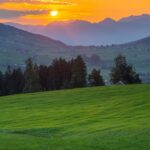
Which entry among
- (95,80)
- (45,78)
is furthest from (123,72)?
(45,78)

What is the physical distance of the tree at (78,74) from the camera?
116188 millimetres

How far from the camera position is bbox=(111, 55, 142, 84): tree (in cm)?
11088

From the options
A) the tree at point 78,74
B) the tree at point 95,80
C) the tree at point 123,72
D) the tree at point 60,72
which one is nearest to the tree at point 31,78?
the tree at point 60,72

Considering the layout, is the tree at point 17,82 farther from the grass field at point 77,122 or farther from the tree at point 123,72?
the grass field at point 77,122

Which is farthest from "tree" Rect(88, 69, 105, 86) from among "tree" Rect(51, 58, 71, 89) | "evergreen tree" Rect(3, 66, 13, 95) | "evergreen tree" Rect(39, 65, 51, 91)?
"evergreen tree" Rect(3, 66, 13, 95)

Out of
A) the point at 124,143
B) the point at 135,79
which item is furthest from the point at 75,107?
the point at 135,79

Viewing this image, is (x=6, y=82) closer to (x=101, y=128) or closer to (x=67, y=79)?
(x=67, y=79)

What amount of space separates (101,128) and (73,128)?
400 centimetres

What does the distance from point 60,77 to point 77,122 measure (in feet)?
253

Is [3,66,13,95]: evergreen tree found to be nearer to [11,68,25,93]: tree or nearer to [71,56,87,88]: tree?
[11,68,25,93]: tree

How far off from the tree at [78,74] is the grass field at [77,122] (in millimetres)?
31047

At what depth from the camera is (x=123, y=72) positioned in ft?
366

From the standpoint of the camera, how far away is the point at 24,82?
12406 cm

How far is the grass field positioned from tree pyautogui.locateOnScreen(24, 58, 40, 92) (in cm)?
3281
